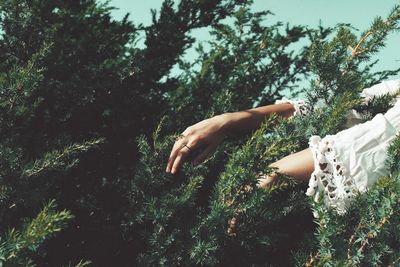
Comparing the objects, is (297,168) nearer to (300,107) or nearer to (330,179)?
(330,179)

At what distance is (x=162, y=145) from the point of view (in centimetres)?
213

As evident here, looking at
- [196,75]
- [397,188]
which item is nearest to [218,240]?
[397,188]

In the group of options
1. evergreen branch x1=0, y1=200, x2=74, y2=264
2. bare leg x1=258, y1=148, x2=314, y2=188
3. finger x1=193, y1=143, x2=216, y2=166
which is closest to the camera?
evergreen branch x1=0, y1=200, x2=74, y2=264

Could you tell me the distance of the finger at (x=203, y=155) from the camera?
224cm

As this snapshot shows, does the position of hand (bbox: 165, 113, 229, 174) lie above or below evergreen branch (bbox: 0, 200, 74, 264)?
above

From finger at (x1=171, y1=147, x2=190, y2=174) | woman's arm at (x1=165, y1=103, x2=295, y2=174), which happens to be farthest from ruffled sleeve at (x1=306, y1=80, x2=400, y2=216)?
finger at (x1=171, y1=147, x2=190, y2=174)

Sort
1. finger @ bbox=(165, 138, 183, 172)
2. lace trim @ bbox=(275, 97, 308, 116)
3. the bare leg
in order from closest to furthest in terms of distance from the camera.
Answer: the bare leg < finger @ bbox=(165, 138, 183, 172) < lace trim @ bbox=(275, 97, 308, 116)

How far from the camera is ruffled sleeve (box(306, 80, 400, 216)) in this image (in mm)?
1900

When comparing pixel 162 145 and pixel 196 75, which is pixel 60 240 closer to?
pixel 162 145

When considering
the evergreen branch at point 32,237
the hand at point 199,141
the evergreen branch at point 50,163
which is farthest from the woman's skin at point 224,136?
the evergreen branch at point 32,237

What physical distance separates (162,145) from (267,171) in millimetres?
595

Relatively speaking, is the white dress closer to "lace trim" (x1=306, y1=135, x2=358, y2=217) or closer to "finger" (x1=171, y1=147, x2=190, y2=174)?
"lace trim" (x1=306, y1=135, x2=358, y2=217)

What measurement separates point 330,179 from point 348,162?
12cm

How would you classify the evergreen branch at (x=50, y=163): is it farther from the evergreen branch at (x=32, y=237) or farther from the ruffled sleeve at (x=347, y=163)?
the ruffled sleeve at (x=347, y=163)
